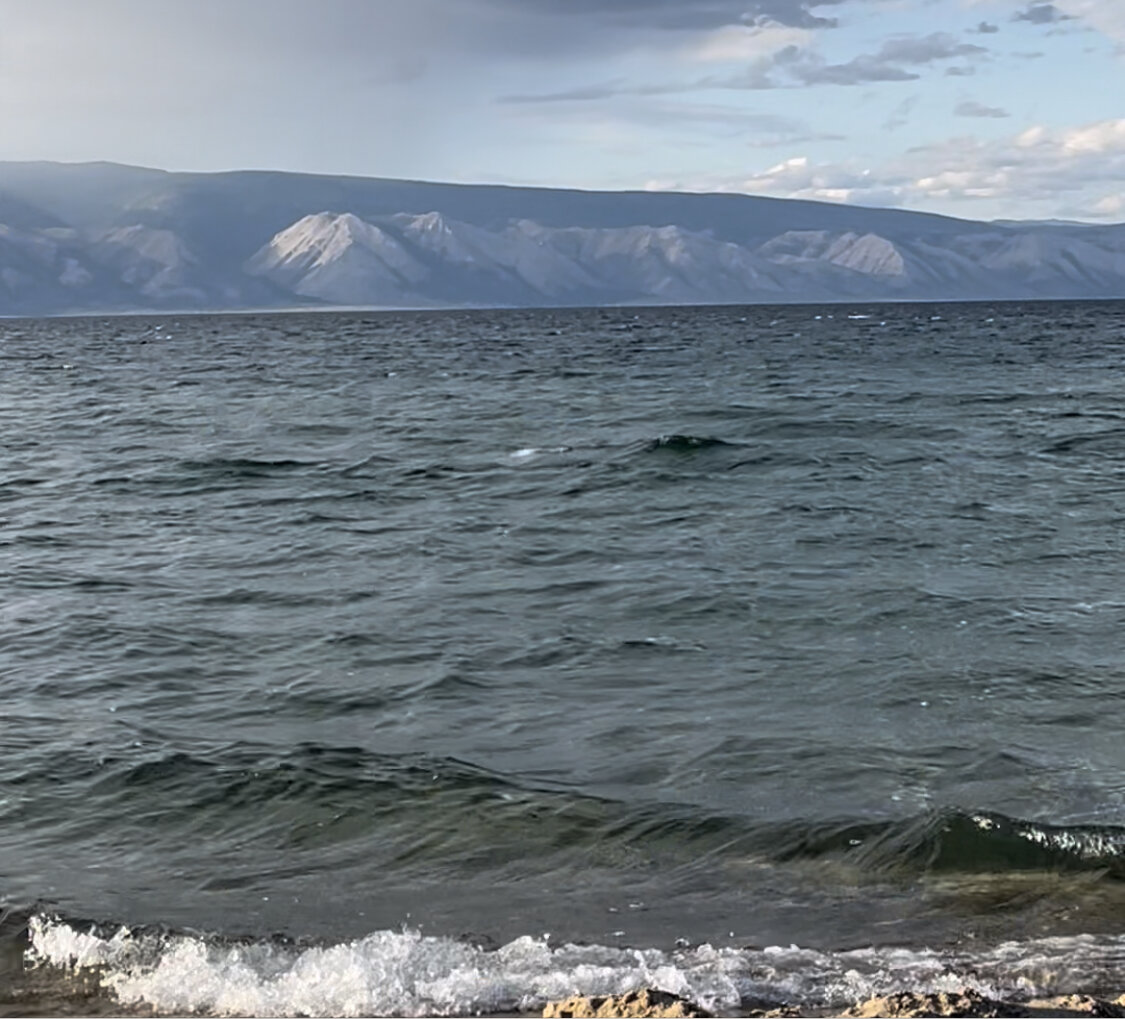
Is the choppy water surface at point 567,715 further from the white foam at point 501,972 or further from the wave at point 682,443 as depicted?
the wave at point 682,443

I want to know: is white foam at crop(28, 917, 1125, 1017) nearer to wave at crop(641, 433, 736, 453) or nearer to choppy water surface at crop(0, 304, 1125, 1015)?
choppy water surface at crop(0, 304, 1125, 1015)

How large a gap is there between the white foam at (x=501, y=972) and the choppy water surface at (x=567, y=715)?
45 mm

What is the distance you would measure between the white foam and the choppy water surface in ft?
0.15

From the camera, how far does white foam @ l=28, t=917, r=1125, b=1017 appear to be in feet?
28.4

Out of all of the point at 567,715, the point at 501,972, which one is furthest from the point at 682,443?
the point at 501,972

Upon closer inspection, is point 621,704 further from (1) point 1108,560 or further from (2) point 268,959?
(1) point 1108,560

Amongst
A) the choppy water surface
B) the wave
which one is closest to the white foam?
the choppy water surface

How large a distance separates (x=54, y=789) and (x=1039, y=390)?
48392 millimetres

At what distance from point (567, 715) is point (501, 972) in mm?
5944

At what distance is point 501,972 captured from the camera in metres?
9.06

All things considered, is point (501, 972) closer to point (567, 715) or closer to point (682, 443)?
point (567, 715)

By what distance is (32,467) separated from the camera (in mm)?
37500

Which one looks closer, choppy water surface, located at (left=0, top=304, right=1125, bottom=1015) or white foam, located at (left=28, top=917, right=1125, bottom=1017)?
white foam, located at (left=28, top=917, right=1125, bottom=1017)

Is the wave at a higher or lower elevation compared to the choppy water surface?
higher
